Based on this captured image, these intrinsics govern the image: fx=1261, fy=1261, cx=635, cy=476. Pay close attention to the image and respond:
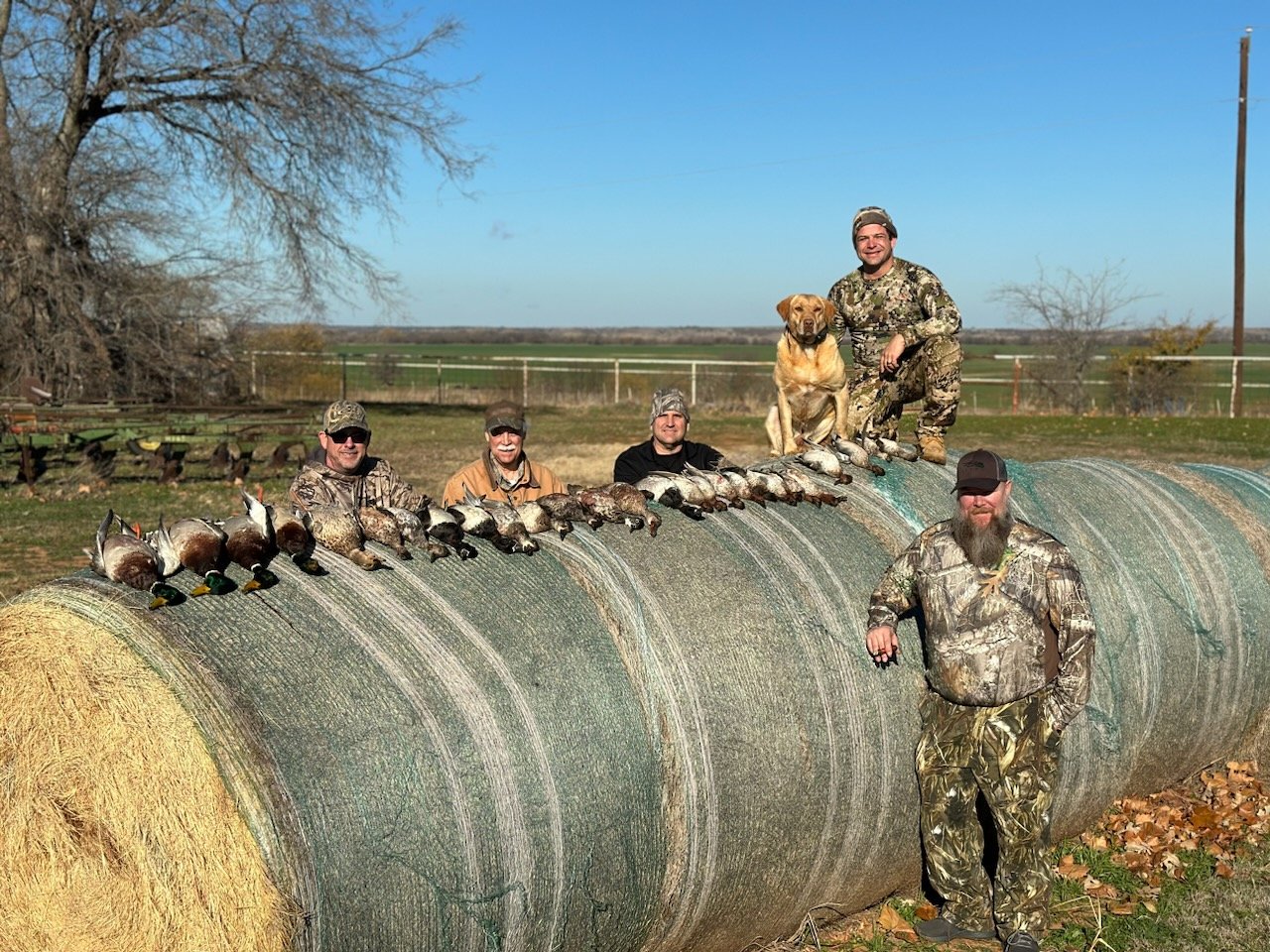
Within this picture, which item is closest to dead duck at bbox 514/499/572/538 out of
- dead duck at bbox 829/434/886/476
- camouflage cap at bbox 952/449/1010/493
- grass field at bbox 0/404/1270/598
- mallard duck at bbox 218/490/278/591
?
mallard duck at bbox 218/490/278/591

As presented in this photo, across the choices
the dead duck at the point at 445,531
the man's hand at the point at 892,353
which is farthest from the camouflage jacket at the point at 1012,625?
the man's hand at the point at 892,353

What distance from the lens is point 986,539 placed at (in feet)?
15.8

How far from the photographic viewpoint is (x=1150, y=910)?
213 inches

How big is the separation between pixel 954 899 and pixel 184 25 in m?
27.5

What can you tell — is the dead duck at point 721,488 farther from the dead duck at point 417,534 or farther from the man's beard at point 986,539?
the dead duck at point 417,534

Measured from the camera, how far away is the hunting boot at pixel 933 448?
6266mm

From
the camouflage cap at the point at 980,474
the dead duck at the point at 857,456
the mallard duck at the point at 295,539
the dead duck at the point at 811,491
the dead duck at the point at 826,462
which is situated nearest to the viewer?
the mallard duck at the point at 295,539

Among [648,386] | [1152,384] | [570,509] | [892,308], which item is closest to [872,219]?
[892,308]

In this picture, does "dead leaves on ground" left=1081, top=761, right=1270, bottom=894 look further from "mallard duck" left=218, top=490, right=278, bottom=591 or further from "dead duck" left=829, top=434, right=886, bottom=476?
"mallard duck" left=218, top=490, right=278, bottom=591

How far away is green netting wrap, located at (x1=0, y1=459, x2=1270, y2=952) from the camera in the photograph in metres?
3.43

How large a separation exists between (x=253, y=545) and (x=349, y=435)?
5.08ft

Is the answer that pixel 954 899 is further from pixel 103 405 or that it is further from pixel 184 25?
pixel 184 25

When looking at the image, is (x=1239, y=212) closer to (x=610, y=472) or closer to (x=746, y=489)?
(x=610, y=472)

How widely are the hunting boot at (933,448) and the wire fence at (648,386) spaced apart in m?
24.4
